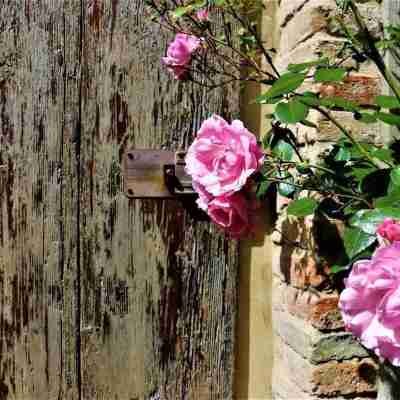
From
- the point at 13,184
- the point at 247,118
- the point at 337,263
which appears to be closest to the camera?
the point at 337,263

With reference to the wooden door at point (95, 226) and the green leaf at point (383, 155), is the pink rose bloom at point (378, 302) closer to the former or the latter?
the green leaf at point (383, 155)

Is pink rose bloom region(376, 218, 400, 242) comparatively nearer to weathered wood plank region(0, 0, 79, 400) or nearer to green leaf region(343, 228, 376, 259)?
green leaf region(343, 228, 376, 259)

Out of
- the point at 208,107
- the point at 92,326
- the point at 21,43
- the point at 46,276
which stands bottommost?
the point at 92,326

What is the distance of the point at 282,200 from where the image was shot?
1422mm

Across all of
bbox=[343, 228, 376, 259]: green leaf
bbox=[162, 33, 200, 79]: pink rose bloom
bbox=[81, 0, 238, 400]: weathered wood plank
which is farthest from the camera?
bbox=[81, 0, 238, 400]: weathered wood plank

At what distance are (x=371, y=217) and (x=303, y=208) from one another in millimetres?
196

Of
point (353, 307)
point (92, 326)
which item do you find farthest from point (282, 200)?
point (353, 307)

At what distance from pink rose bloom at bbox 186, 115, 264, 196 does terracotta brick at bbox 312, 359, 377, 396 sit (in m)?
0.47

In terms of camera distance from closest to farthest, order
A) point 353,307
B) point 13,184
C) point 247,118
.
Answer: point 353,307 → point 13,184 → point 247,118

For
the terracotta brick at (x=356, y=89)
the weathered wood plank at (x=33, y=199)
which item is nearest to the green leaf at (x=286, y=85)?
the terracotta brick at (x=356, y=89)

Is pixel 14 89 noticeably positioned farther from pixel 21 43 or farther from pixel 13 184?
pixel 13 184

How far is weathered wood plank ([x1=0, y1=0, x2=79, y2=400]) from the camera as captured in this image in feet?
4.41

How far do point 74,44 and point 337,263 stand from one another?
0.77m

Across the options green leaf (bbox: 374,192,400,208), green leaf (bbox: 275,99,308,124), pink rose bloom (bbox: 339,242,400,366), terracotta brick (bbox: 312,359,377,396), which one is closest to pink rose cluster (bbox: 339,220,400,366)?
pink rose bloom (bbox: 339,242,400,366)
